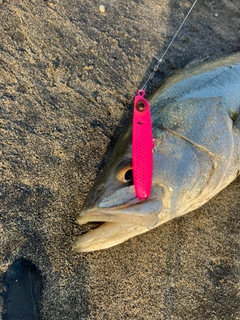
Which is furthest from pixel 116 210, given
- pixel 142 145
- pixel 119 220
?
pixel 142 145

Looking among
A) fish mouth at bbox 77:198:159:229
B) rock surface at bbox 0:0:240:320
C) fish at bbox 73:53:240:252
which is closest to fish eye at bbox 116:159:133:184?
fish at bbox 73:53:240:252

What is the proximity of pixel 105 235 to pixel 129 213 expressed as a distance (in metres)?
0.21

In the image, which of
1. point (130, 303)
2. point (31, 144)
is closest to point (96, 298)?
point (130, 303)

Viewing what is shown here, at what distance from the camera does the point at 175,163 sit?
223 cm

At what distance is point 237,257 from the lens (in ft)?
8.23

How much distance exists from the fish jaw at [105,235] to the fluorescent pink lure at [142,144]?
0.24 meters

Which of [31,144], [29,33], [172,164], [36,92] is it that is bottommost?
[31,144]

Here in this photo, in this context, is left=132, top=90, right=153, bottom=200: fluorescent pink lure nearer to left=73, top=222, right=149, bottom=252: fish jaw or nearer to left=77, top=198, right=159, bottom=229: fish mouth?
left=77, top=198, right=159, bottom=229: fish mouth

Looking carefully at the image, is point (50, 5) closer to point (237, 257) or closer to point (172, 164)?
point (172, 164)

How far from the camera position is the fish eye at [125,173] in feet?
7.09

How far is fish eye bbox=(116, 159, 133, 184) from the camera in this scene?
216cm

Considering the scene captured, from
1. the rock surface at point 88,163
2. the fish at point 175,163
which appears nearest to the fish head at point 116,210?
the fish at point 175,163

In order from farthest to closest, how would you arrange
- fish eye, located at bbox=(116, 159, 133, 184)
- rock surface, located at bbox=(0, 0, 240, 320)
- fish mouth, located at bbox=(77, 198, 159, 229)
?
rock surface, located at bbox=(0, 0, 240, 320)
fish eye, located at bbox=(116, 159, 133, 184)
fish mouth, located at bbox=(77, 198, 159, 229)

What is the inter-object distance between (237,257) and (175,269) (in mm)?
482
